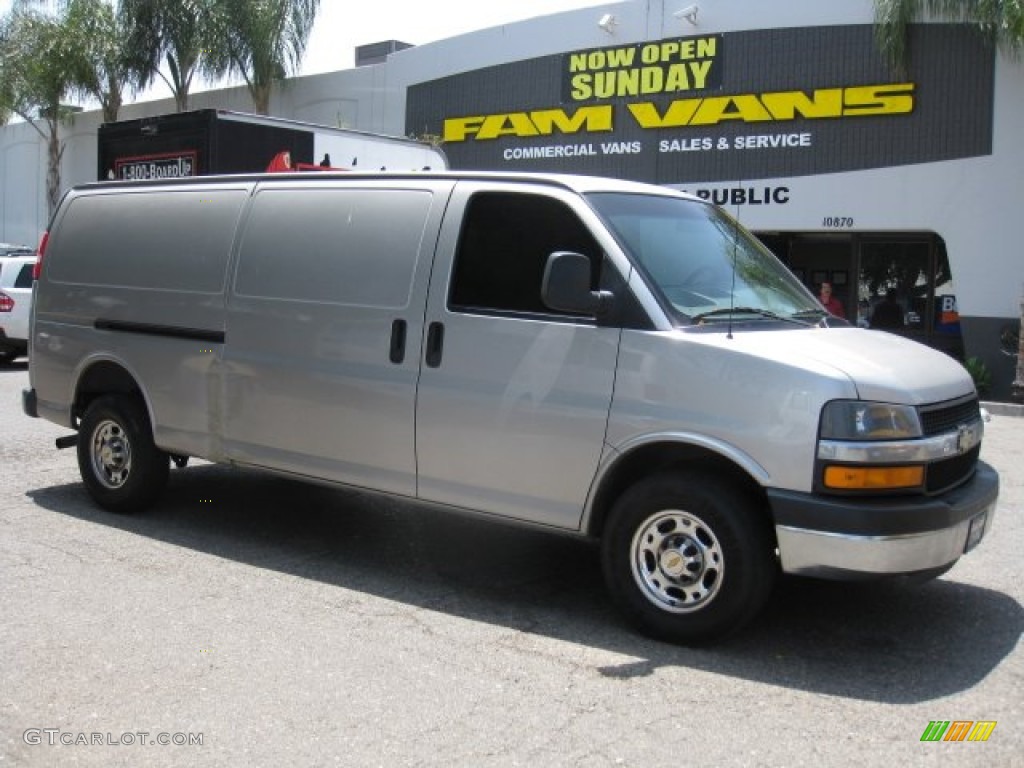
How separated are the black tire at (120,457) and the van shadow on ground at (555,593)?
0.48ft

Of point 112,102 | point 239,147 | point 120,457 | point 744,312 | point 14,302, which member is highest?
point 112,102

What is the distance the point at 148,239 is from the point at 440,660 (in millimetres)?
3687

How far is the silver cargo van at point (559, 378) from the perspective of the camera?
449 centimetres

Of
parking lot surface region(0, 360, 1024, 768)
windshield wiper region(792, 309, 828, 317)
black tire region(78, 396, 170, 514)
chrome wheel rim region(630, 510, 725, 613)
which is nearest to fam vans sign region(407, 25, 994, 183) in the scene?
parking lot surface region(0, 360, 1024, 768)

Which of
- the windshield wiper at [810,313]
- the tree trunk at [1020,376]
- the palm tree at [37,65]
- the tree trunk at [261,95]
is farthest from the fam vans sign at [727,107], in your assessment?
the windshield wiper at [810,313]

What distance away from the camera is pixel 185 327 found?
659 cm

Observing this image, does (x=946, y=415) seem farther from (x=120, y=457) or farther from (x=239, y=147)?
(x=239, y=147)

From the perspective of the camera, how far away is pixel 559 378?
16.7 feet

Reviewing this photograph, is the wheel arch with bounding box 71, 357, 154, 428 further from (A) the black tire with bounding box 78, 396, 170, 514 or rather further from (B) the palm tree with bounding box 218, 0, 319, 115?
(B) the palm tree with bounding box 218, 0, 319, 115

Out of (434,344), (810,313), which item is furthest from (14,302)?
(810,313)

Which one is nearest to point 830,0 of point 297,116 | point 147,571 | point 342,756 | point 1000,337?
point 1000,337

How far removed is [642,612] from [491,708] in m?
1.01

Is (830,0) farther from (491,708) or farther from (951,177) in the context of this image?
(491,708)

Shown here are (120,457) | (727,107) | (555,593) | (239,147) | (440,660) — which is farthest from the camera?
(727,107)
